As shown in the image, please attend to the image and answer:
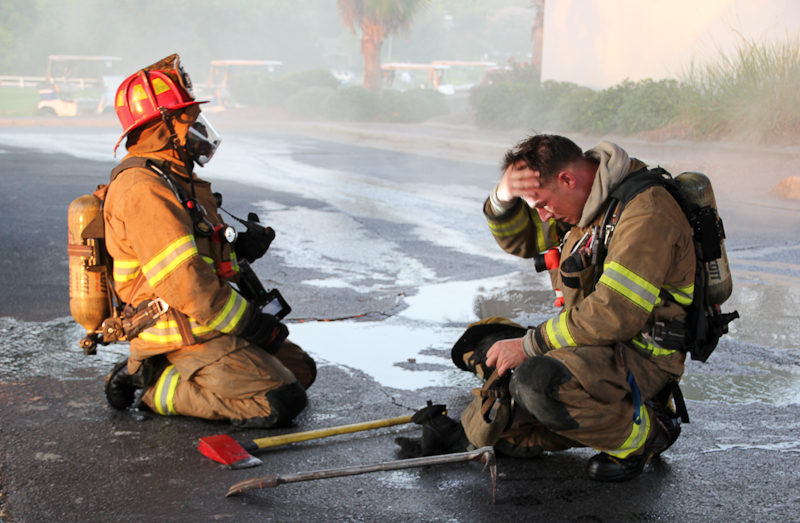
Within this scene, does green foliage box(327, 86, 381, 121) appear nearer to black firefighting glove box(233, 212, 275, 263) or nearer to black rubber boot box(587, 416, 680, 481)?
black firefighting glove box(233, 212, 275, 263)

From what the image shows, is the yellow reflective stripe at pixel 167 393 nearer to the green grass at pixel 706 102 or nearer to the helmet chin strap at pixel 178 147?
the helmet chin strap at pixel 178 147

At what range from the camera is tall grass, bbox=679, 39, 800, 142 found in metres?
13.9

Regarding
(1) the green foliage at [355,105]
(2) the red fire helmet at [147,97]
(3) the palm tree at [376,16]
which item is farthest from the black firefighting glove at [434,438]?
A: (3) the palm tree at [376,16]

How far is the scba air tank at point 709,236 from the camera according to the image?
3.21 m

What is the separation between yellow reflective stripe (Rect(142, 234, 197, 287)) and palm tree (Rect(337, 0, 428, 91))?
28.3 m

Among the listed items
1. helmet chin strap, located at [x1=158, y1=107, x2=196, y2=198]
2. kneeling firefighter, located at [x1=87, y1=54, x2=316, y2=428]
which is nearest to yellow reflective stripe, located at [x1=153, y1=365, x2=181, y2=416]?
kneeling firefighter, located at [x1=87, y1=54, x2=316, y2=428]

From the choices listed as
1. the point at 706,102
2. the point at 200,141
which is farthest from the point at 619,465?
the point at 706,102

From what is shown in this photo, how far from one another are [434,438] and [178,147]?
5.65 ft

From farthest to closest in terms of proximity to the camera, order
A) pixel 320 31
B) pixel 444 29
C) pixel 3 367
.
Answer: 1. pixel 444 29
2. pixel 320 31
3. pixel 3 367

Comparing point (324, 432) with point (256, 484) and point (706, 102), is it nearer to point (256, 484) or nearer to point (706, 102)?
point (256, 484)

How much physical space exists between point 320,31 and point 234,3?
9.85 meters

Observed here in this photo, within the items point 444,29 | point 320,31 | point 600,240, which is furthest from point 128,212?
point 444,29

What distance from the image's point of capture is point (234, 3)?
55438 millimetres

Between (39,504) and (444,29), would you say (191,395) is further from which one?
(444,29)
